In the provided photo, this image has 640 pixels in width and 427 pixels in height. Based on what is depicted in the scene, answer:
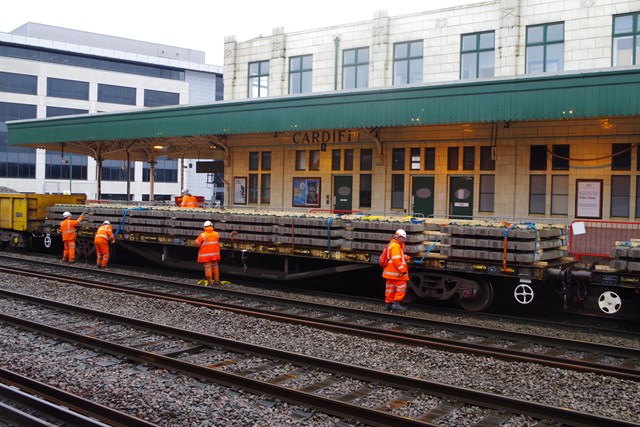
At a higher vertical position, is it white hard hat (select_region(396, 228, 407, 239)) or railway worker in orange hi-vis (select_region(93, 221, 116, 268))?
white hard hat (select_region(396, 228, 407, 239))

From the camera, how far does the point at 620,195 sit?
1700 centimetres

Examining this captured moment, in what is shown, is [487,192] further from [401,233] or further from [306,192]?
[401,233]

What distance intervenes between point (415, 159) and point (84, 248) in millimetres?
11656

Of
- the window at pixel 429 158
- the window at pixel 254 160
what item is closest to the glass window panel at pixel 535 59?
the window at pixel 429 158

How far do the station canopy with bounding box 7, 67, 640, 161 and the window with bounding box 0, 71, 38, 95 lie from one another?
3720cm

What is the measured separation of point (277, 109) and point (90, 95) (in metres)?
51.1

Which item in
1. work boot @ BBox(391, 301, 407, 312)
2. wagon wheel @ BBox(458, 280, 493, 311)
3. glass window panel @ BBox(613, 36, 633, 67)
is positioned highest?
glass window panel @ BBox(613, 36, 633, 67)

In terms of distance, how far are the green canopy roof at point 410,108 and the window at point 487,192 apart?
111 inches

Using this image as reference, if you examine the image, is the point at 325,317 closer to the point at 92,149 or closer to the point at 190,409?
the point at 190,409

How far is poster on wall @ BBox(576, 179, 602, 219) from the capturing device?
17219 millimetres

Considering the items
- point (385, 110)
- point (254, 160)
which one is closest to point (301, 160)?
point (254, 160)

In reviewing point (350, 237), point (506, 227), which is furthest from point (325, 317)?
point (506, 227)

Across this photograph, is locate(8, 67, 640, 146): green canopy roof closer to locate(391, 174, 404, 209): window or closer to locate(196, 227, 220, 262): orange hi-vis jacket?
locate(391, 174, 404, 209): window

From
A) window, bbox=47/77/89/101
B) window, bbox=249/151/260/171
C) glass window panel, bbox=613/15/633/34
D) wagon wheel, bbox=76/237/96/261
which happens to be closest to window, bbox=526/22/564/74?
glass window panel, bbox=613/15/633/34
